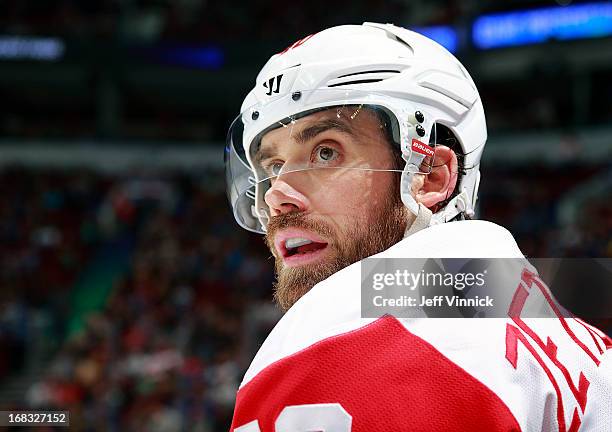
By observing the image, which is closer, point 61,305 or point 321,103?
point 321,103

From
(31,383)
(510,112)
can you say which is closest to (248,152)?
(31,383)

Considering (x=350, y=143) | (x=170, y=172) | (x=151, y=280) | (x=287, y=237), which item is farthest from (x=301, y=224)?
(x=170, y=172)

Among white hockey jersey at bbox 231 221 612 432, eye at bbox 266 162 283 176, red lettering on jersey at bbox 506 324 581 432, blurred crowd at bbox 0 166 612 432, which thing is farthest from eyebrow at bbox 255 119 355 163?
blurred crowd at bbox 0 166 612 432

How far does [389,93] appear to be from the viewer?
4.72 feet

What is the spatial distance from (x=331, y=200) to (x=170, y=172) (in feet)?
43.4

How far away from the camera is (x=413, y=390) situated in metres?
0.86

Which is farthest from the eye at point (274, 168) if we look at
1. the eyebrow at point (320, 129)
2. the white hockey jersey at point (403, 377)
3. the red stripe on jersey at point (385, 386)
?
the red stripe on jersey at point (385, 386)

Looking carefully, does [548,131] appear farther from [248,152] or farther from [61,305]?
[248,152]

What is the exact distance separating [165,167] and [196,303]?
17.7 ft

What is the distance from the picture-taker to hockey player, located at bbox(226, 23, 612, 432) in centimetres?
87

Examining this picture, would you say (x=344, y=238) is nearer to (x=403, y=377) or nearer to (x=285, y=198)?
(x=285, y=198)

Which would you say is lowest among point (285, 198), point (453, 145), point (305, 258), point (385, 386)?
point (385, 386)

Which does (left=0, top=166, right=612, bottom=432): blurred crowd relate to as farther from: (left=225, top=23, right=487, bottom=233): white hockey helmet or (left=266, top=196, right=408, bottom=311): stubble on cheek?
(left=266, top=196, right=408, bottom=311): stubble on cheek

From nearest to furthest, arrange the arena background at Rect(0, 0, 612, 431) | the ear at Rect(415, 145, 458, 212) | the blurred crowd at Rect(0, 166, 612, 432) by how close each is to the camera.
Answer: the ear at Rect(415, 145, 458, 212)
the blurred crowd at Rect(0, 166, 612, 432)
the arena background at Rect(0, 0, 612, 431)
